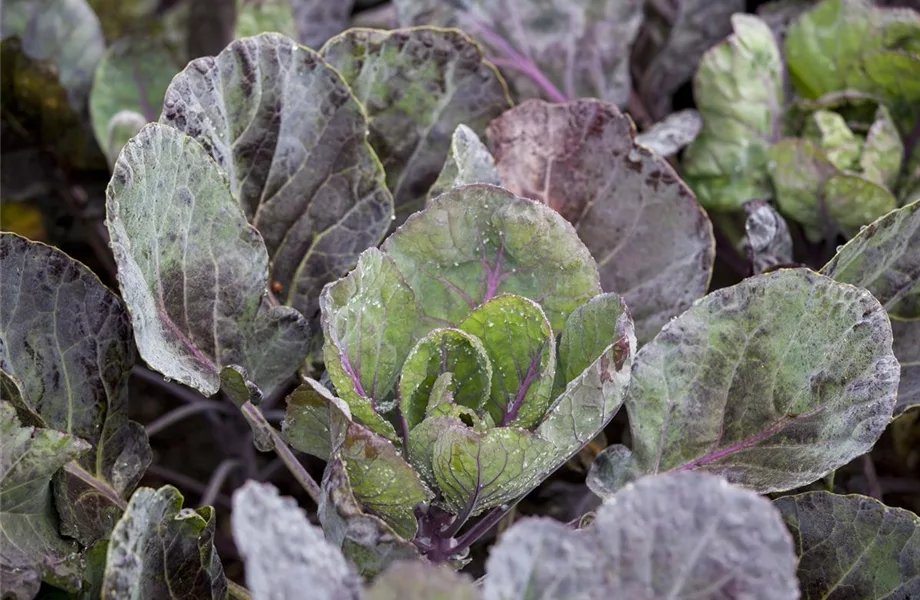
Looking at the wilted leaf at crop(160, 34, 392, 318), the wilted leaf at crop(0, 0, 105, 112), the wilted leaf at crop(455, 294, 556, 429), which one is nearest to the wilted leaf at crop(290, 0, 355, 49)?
the wilted leaf at crop(0, 0, 105, 112)

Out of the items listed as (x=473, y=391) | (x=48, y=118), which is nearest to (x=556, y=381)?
(x=473, y=391)

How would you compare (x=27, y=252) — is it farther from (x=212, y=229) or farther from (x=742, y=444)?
(x=742, y=444)

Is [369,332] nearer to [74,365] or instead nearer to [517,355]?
[517,355]

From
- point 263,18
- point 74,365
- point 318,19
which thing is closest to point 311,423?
point 74,365

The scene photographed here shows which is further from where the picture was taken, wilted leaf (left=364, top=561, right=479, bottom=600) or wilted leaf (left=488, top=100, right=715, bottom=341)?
wilted leaf (left=488, top=100, right=715, bottom=341)

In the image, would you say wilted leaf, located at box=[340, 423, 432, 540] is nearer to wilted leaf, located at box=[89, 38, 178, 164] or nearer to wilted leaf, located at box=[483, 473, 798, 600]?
wilted leaf, located at box=[483, 473, 798, 600]

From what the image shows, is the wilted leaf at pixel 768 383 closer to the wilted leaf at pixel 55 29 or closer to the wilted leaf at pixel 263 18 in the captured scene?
the wilted leaf at pixel 263 18
